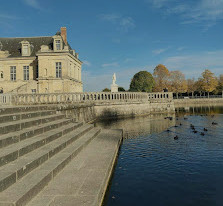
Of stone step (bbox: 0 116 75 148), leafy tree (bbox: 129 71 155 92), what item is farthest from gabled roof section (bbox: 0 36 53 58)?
stone step (bbox: 0 116 75 148)

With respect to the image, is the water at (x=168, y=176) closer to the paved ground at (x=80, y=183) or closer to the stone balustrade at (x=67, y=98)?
the paved ground at (x=80, y=183)

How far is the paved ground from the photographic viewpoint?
13.3 ft

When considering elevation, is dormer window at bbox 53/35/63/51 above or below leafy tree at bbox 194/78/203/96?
above

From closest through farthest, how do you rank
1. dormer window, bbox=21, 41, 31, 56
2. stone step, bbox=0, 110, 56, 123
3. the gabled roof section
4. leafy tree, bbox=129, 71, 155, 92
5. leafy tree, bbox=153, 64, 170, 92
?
stone step, bbox=0, 110, 56, 123 < dormer window, bbox=21, 41, 31, 56 < the gabled roof section < leafy tree, bbox=129, 71, 155, 92 < leafy tree, bbox=153, 64, 170, 92

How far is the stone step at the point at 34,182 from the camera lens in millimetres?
3668

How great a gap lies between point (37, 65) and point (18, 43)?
291 inches

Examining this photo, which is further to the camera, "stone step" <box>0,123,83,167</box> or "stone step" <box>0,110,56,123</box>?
"stone step" <box>0,110,56,123</box>

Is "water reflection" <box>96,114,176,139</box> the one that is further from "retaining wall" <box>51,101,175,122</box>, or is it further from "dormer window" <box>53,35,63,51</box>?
"dormer window" <box>53,35,63,51</box>

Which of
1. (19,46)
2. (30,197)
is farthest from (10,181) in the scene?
(19,46)

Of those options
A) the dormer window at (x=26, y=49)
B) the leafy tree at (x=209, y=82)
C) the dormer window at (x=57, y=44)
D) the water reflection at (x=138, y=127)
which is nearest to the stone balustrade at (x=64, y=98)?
the water reflection at (x=138, y=127)

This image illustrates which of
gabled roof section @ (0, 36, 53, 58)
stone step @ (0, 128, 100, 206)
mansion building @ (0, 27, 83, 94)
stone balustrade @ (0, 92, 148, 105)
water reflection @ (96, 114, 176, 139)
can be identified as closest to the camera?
stone step @ (0, 128, 100, 206)

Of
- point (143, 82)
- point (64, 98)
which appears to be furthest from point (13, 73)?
point (143, 82)

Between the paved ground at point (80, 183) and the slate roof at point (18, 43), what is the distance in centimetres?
3308

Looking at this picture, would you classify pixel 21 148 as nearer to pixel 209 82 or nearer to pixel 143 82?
pixel 143 82
